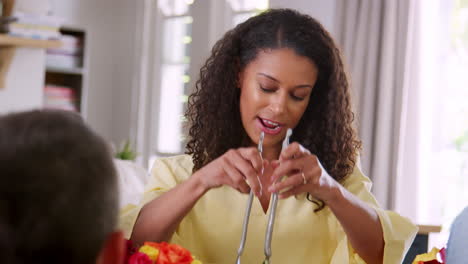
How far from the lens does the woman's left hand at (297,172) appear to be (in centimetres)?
122

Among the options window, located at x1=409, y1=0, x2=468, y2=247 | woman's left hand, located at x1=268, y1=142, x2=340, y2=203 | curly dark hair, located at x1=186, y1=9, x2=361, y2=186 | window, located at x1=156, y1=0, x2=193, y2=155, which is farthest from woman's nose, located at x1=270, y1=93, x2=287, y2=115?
window, located at x1=156, y1=0, x2=193, y2=155

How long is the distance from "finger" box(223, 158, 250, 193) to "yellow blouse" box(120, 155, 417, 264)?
0.30 m

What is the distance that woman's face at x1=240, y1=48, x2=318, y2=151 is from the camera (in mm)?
1506

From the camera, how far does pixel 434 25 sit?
348 cm

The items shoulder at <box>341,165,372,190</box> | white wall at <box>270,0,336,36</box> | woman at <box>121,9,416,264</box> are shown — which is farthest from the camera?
white wall at <box>270,0,336,36</box>

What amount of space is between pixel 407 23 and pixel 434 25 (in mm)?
136

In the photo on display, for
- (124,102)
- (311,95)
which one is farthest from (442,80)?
(124,102)

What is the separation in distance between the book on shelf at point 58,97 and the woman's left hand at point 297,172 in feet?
12.4

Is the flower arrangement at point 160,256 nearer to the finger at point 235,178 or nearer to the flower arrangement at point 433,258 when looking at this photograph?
the finger at point 235,178

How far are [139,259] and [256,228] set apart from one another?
532 mm

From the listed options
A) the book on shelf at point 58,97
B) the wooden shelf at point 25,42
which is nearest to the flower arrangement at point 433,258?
the wooden shelf at point 25,42

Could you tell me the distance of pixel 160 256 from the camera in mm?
1096

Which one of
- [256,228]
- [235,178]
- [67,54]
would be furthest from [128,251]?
[67,54]

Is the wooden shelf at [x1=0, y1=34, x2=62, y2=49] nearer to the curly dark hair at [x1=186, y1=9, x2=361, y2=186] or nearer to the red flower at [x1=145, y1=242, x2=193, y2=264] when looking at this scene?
the curly dark hair at [x1=186, y1=9, x2=361, y2=186]
